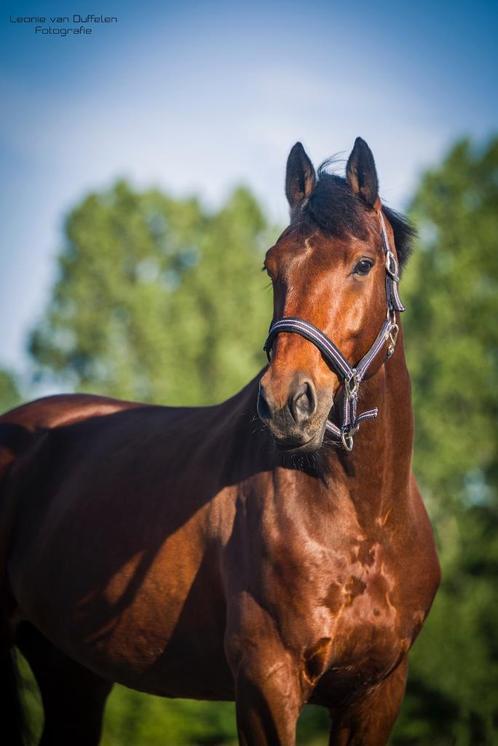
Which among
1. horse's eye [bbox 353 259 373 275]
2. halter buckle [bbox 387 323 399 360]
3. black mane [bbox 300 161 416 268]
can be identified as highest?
black mane [bbox 300 161 416 268]

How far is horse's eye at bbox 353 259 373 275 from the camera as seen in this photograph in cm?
360

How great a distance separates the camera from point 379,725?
3982mm

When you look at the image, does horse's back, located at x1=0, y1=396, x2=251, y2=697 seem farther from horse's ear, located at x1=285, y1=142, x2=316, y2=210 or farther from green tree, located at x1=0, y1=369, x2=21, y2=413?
green tree, located at x1=0, y1=369, x2=21, y2=413

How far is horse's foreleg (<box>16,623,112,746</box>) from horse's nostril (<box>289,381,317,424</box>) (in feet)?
9.96

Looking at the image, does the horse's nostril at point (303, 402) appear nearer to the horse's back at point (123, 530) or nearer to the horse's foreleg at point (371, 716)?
the horse's back at point (123, 530)

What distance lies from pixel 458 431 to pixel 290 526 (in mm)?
20296

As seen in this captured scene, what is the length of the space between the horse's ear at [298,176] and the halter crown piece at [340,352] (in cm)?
37

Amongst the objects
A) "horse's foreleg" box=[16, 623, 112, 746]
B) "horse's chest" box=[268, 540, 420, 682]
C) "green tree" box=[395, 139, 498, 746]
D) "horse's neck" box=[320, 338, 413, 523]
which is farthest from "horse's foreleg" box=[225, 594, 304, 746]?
"green tree" box=[395, 139, 498, 746]

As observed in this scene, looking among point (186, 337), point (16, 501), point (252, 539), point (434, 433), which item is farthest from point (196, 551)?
point (186, 337)

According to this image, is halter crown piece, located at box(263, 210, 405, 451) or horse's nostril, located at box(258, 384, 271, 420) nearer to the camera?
horse's nostril, located at box(258, 384, 271, 420)

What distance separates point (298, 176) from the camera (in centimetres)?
398

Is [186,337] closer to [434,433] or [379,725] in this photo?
[434,433]

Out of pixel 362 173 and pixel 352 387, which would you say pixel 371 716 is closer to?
pixel 352 387

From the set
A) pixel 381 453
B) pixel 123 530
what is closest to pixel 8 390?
pixel 123 530
